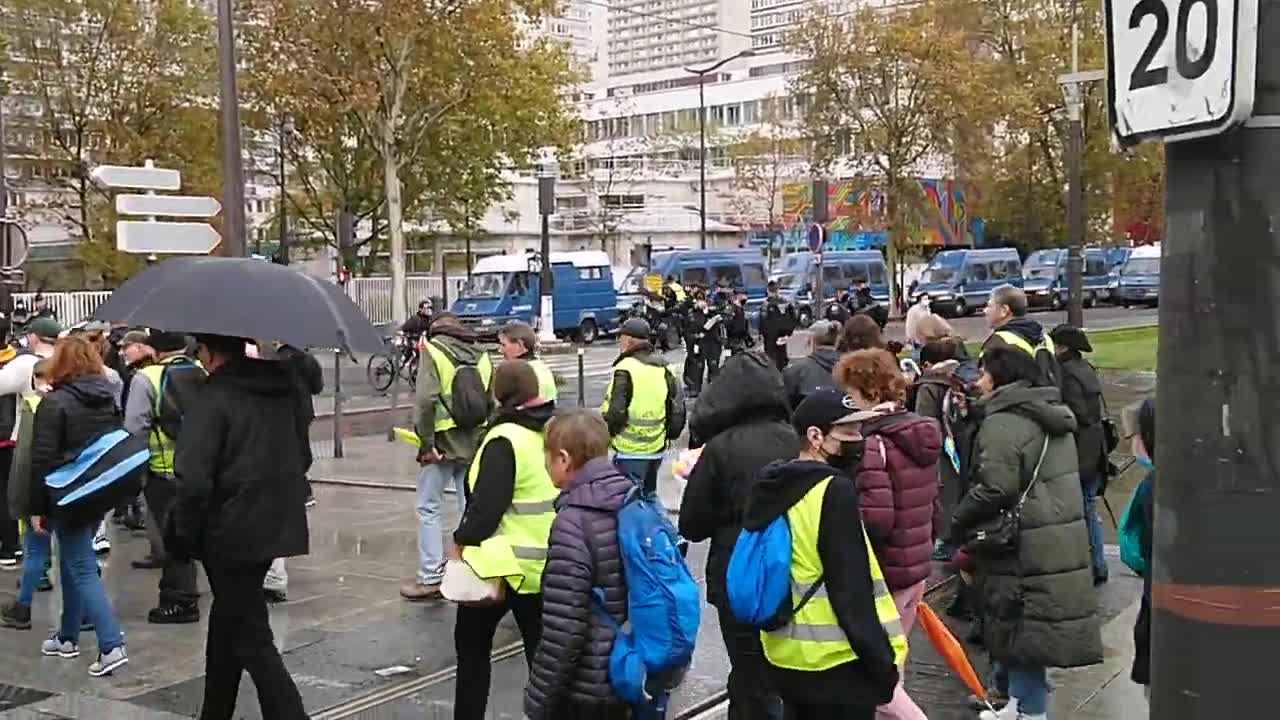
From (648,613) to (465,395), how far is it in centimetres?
403

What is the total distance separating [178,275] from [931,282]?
143 feet

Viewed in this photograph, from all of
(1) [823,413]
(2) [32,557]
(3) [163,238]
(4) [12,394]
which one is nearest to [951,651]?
(1) [823,413]

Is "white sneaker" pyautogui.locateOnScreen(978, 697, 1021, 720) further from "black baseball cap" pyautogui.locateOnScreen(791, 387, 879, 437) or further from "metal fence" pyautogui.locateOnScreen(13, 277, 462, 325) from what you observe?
"metal fence" pyautogui.locateOnScreen(13, 277, 462, 325)

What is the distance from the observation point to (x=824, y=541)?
3.81m

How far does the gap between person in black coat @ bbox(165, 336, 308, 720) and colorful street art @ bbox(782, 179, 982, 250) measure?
1428 inches

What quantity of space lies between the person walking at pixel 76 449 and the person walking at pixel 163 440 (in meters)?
0.60

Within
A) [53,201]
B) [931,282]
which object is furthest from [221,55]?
[931,282]

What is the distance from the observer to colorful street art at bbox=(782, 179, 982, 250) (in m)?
45.5

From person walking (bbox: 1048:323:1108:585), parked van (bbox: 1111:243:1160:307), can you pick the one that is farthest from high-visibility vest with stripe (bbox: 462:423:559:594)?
parked van (bbox: 1111:243:1160:307)

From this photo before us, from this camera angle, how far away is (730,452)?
4828 mm

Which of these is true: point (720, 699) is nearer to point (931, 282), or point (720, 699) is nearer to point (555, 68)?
point (555, 68)

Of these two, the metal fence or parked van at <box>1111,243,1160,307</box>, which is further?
parked van at <box>1111,243,1160,307</box>

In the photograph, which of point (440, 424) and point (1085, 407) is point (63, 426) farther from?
point (1085, 407)

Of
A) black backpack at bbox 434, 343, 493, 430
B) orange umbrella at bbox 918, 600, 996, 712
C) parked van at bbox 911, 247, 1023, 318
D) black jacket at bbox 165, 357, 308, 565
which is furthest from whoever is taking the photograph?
parked van at bbox 911, 247, 1023, 318
